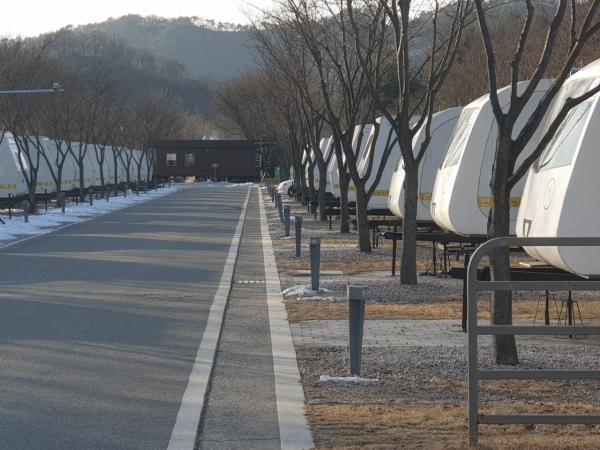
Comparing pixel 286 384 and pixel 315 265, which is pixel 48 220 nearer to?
pixel 315 265

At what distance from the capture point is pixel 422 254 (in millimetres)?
20750

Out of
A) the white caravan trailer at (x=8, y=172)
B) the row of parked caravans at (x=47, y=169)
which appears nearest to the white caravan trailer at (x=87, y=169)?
the row of parked caravans at (x=47, y=169)

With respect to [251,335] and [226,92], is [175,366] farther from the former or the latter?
[226,92]

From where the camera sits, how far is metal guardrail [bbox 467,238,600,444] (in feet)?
19.5

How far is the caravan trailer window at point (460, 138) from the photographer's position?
14477mm

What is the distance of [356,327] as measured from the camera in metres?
8.48

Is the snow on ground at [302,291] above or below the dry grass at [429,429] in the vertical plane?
below

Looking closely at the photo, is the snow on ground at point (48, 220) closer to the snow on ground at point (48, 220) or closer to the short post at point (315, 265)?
the snow on ground at point (48, 220)

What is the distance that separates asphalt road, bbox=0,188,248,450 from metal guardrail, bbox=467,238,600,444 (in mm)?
2012

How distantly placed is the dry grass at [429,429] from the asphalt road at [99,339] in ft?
3.71

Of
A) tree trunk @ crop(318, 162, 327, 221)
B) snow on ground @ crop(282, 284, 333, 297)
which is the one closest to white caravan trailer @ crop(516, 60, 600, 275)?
snow on ground @ crop(282, 284, 333, 297)

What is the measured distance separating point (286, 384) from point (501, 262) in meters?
2.10

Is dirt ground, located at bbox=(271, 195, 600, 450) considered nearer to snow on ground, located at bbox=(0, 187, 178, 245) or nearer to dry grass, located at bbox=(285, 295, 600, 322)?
dry grass, located at bbox=(285, 295, 600, 322)

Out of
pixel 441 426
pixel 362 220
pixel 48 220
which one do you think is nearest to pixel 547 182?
pixel 441 426
